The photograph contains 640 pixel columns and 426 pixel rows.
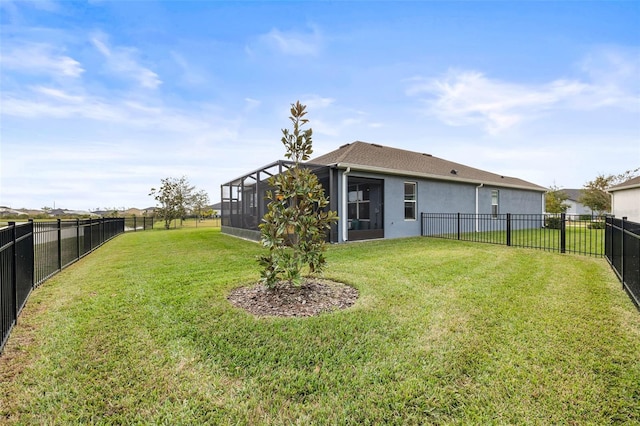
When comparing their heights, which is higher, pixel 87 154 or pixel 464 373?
pixel 87 154

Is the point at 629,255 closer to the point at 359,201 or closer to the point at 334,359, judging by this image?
the point at 334,359

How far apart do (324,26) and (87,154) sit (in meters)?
14.2

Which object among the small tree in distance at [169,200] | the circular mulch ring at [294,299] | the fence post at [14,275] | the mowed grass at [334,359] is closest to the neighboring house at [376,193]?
the circular mulch ring at [294,299]

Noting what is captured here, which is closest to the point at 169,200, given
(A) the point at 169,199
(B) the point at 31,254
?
(A) the point at 169,199

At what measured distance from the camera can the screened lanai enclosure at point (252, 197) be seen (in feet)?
31.9

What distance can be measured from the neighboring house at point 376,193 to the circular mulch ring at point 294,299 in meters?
5.45

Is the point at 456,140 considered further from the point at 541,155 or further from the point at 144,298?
the point at 144,298

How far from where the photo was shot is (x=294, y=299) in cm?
380

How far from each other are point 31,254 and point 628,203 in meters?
25.4

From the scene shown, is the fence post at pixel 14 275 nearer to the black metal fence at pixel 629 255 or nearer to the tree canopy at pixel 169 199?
the black metal fence at pixel 629 255

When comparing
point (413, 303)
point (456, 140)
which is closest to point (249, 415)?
point (413, 303)

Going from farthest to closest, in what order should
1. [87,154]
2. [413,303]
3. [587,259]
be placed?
[87,154] → [587,259] → [413,303]

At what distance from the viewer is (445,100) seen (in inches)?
437

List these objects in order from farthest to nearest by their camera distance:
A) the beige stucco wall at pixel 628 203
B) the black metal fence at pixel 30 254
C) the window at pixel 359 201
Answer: the beige stucco wall at pixel 628 203 < the window at pixel 359 201 < the black metal fence at pixel 30 254
